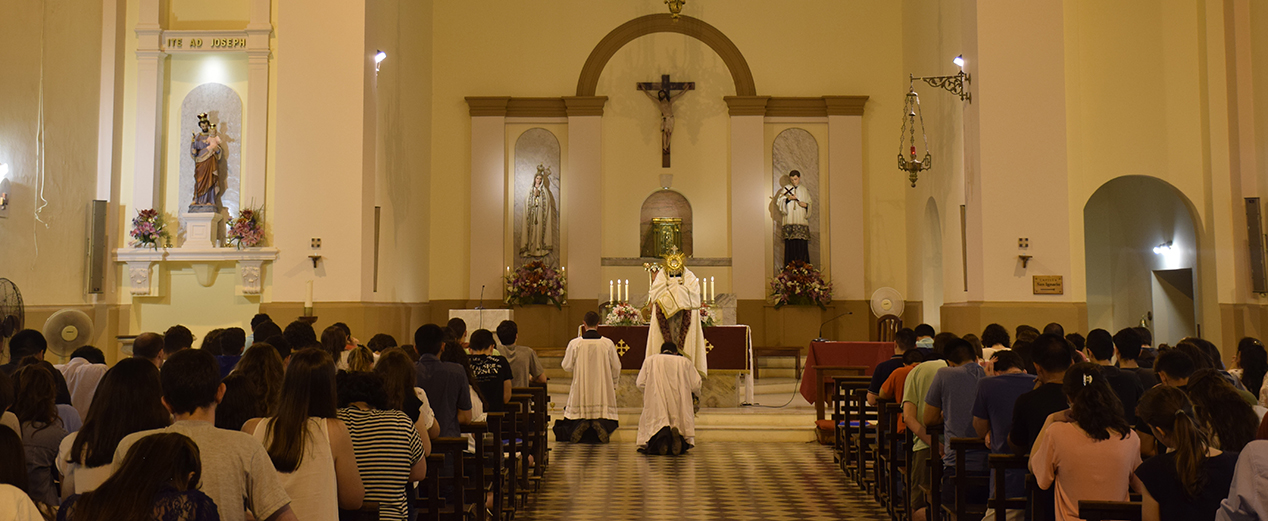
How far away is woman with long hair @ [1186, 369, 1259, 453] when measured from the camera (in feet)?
10.4

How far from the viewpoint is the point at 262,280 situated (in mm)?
11891

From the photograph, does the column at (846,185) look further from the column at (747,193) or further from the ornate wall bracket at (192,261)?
the ornate wall bracket at (192,261)

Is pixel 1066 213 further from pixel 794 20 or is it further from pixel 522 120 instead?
pixel 522 120

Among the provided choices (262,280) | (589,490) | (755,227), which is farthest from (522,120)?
(589,490)

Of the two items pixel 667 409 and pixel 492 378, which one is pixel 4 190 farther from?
pixel 667 409

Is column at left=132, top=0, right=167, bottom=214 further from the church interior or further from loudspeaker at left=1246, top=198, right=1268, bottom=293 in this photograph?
loudspeaker at left=1246, top=198, right=1268, bottom=293

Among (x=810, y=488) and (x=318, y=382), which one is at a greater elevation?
(x=318, y=382)

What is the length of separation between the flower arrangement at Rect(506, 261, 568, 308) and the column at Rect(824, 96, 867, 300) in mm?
4808

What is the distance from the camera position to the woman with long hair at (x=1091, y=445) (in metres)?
3.85

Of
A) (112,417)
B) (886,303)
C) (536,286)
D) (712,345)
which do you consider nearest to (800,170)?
(886,303)

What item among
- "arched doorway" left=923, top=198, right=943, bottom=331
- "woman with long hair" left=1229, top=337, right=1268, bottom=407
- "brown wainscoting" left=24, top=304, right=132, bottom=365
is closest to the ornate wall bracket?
"brown wainscoting" left=24, top=304, right=132, bottom=365

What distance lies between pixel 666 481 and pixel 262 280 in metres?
6.45

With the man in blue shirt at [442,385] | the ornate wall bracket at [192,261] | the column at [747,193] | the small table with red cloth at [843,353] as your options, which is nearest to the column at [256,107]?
the ornate wall bracket at [192,261]

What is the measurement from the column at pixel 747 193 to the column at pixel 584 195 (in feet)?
7.70
